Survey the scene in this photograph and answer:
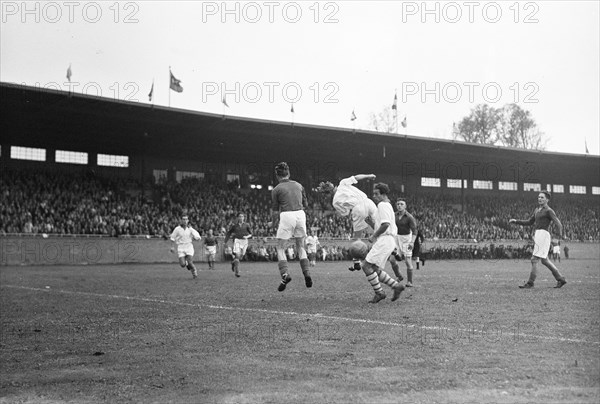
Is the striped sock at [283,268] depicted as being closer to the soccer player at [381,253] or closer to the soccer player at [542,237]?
the soccer player at [381,253]

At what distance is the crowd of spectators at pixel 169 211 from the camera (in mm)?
35344

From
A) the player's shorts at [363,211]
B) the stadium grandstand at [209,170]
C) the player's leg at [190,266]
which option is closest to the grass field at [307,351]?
the player's shorts at [363,211]

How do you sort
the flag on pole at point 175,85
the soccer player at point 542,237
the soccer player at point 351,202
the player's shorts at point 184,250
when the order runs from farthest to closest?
the flag on pole at point 175,85
the player's shorts at point 184,250
the soccer player at point 542,237
the soccer player at point 351,202

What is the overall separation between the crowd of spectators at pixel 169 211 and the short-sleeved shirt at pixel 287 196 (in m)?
24.3

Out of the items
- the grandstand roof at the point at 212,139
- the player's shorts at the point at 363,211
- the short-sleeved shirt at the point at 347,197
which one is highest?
the grandstand roof at the point at 212,139

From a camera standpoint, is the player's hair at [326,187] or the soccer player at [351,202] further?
the soccer player at [351,202]

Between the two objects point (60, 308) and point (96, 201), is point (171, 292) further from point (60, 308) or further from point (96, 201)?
point (96, 201)

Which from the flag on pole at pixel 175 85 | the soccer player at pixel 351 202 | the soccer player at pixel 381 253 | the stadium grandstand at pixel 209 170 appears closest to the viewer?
the soccer player at pixel 381 253

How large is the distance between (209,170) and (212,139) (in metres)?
4.95

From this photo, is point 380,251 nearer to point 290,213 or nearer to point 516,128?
point 290,213

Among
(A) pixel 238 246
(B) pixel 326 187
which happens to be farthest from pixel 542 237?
(A) pixel 238 246

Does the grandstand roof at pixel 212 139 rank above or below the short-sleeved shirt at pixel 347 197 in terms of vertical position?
above

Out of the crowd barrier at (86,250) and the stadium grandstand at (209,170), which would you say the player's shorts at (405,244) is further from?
the crowd barrier at (86,250)

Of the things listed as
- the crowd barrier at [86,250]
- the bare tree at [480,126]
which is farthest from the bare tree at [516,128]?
the crowd barrier at [86,250]
